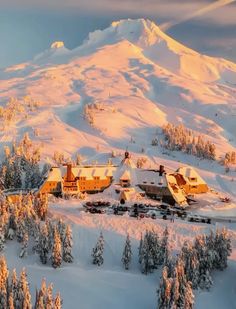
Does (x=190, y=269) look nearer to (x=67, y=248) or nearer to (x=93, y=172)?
(x=67, y=248)

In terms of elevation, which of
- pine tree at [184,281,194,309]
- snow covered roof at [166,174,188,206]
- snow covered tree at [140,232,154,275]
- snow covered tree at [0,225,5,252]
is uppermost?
Result: snow covered roof at [166,174,188,206]

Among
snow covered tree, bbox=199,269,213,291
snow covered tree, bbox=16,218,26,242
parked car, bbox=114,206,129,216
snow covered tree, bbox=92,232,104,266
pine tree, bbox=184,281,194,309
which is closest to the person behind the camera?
pine tree, bbox=184,281,194,309

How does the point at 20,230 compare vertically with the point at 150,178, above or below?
below

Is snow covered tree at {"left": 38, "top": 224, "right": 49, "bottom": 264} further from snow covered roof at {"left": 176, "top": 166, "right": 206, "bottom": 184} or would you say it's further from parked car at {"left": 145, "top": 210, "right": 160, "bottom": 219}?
snow covered roof at {"left": 176, "top": 166, "right": 206, "bottom": 184}

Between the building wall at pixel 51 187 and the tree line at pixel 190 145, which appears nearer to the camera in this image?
the building wall at pixel 51 187

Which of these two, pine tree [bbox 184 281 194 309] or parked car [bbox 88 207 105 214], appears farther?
parked car [bbox 88 207 105 214]

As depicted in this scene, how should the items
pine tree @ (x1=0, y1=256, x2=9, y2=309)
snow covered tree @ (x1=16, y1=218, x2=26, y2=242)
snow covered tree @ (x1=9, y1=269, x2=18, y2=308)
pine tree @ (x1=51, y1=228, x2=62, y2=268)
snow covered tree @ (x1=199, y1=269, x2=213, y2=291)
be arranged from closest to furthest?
pine tree @ (x1=0, y1=256, x2=9, y2=309) < snow covered tree @ (x1=9, y1=269, x2=18, y2=308) < snow covered tree @ (x1=199, y1=269, x2=213, y2=291) < pine tree @ (x1=51, y1=228, x2=62, y2=268) < snow covered tree @ (x1=16, y1=218, x2=26, y2=242)

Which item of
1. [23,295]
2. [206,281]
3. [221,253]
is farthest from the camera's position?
[221,253]

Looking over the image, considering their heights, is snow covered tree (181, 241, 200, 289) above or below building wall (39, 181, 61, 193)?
below

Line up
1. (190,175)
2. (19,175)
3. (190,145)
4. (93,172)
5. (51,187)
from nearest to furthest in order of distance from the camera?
(51,187) < (93,172) < (190,175) < (19,175) < (190,145)

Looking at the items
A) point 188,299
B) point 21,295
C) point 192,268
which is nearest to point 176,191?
point 192,268

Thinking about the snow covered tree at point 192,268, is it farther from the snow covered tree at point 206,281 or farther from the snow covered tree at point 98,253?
the snow covered tree at point 98,253

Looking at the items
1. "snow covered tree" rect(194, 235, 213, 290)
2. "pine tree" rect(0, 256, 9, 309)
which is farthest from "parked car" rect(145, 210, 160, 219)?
"pine tree" rect(0, 256, 9, 309)

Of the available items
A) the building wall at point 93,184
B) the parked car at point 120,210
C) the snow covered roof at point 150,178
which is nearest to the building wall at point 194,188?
the snow covered roof at point 150,178
